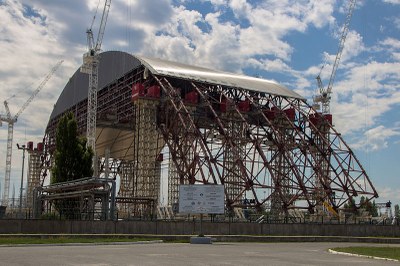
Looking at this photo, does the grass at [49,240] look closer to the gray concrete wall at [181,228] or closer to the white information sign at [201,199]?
the white information sign at [201,199]

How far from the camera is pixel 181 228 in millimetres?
43906

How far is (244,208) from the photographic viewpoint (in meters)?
69.6

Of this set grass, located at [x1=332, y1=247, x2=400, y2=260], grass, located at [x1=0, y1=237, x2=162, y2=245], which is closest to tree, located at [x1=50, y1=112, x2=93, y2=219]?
grass, located at [x1=0, y1=237, x2=162, y2=245]

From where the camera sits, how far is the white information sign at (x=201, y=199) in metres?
36.9

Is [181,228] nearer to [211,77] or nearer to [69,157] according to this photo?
[69,157]

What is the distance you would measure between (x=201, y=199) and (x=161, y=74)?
36947 millimetres

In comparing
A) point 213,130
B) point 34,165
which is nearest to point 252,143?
point 213,130

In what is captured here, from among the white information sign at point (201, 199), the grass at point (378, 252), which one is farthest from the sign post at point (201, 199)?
the grass at point (378, 252)

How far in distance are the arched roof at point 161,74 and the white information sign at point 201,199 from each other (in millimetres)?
36034

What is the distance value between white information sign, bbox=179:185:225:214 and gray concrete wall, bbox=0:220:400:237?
681 cm

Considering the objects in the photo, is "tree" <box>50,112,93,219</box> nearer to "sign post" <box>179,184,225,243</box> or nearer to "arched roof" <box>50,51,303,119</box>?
"arched roof" <box>50,51,303,119</box>

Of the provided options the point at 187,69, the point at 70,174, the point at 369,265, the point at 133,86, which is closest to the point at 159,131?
the point at 133,86

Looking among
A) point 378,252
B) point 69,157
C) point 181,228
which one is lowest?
point 378,252

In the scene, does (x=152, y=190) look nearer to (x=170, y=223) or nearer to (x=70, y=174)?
(x=70, y=174)
